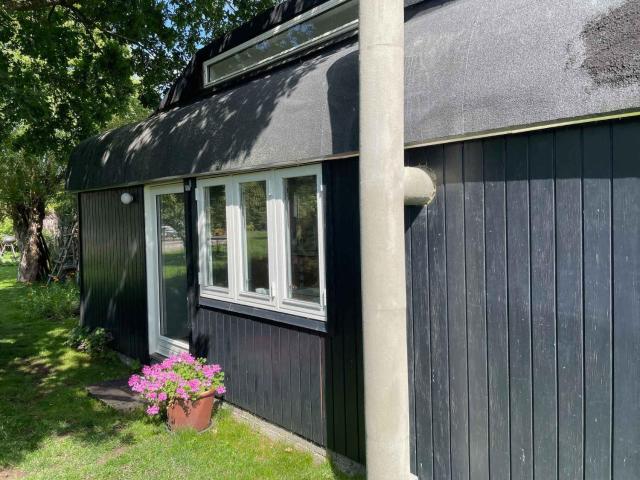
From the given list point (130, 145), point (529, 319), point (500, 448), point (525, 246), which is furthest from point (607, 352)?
point (130, 145)

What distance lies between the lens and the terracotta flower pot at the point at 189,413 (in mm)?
4609

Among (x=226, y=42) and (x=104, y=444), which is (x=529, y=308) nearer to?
(x=104, y=444)

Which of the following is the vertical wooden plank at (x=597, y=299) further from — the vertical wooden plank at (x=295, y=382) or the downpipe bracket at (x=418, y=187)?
the vertical wooden plank at (x=295, y=382)

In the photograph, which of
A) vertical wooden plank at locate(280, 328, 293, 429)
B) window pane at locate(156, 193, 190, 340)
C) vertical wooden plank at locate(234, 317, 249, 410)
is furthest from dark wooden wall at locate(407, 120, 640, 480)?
window pane at locate(156, 193, 190, 340)

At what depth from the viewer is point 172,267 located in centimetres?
625

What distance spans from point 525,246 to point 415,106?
3.20 ft

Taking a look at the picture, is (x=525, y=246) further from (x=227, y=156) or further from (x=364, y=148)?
(x=227, y=156)

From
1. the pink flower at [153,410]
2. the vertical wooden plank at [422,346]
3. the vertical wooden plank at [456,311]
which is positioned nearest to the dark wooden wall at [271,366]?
the pink flower at [153,410]

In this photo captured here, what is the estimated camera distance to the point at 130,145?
20.2 ft

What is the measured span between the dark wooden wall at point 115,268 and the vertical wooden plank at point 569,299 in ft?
16.7

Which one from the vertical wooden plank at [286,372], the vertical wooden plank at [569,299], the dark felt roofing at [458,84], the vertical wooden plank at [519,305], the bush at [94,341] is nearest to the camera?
the dark felt roofing at [458,84]

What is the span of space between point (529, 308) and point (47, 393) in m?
5.44

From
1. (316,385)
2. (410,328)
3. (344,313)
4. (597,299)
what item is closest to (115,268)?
(316,385)

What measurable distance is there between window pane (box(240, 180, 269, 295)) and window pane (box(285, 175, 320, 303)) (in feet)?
1.01
